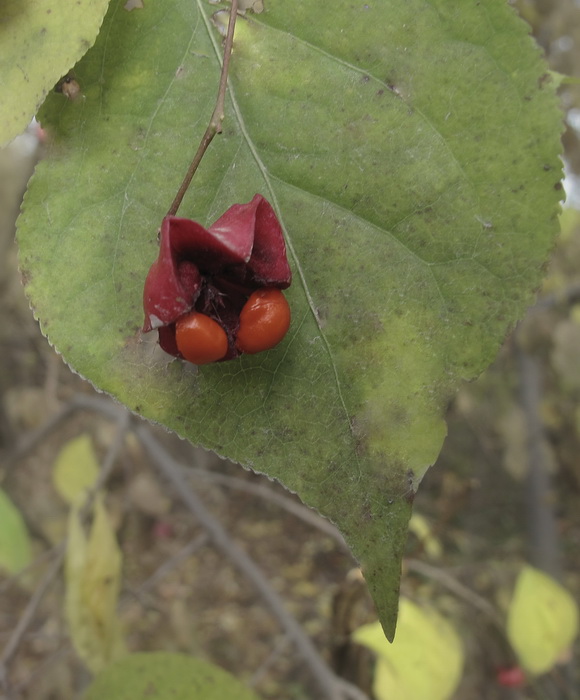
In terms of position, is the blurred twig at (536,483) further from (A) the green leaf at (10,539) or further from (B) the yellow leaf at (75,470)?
(A) the green leaf at (10,539)

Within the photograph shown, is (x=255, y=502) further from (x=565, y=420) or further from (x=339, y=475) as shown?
(x=339, y=475)

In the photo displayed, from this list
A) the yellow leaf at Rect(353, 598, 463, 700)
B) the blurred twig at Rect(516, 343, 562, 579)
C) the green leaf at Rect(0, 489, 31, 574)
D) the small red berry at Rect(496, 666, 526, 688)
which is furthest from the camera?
the blurred twig at Rect(516, 343, 562, 579)

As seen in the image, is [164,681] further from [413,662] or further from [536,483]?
[536,483]

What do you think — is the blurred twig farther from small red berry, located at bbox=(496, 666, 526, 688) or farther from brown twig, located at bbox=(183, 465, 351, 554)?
brown twig, located at bbox=(183, 465, 351, 554)

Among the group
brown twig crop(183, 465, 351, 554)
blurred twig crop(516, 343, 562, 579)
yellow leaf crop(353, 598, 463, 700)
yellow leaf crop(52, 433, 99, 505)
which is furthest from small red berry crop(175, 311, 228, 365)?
blurred twig crop(516, 343, 562, 579)

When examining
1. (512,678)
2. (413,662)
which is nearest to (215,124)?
(413,662)
